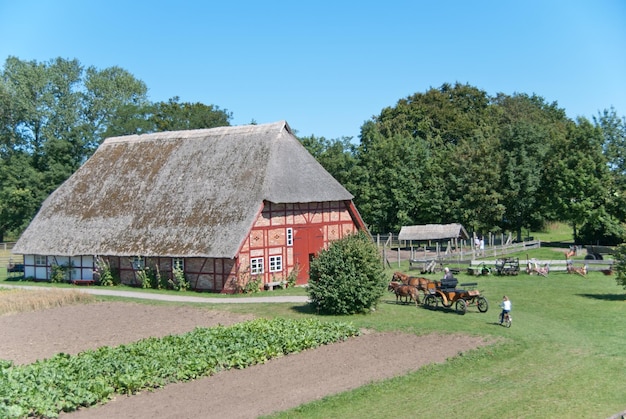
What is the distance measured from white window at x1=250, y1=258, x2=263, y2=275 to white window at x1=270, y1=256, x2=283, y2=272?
794mm

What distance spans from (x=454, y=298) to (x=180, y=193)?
65.1 feet

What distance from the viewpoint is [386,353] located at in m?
23.7

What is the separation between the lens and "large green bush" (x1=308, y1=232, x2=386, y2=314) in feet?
97.9

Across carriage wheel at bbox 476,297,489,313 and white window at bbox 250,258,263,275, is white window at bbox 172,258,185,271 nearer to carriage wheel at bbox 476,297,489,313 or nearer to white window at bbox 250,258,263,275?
white window at bbox 250,258,263,275

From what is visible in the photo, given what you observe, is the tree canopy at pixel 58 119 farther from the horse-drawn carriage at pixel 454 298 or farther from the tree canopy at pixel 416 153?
the horse-drawn carriage at pixel 454 298

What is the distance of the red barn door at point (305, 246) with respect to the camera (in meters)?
42.0

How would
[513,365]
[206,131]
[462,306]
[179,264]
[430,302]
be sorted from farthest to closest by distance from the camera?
1. [206,131]
2. [179,264]
3. [430,302]
4. [462,306]
5. [513,365]

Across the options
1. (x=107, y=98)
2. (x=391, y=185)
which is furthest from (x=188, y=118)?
(x=391, y=185)

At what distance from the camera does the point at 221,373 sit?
70.3 feet

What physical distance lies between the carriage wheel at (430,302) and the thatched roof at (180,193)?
10.8 meters

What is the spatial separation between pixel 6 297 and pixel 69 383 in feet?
60.0

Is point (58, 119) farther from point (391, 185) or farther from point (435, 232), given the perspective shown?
point (435, 232)

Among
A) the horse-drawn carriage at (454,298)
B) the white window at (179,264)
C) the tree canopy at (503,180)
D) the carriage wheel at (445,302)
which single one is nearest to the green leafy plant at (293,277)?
the white window at (179,264)

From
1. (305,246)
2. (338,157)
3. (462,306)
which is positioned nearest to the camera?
(462,306)
